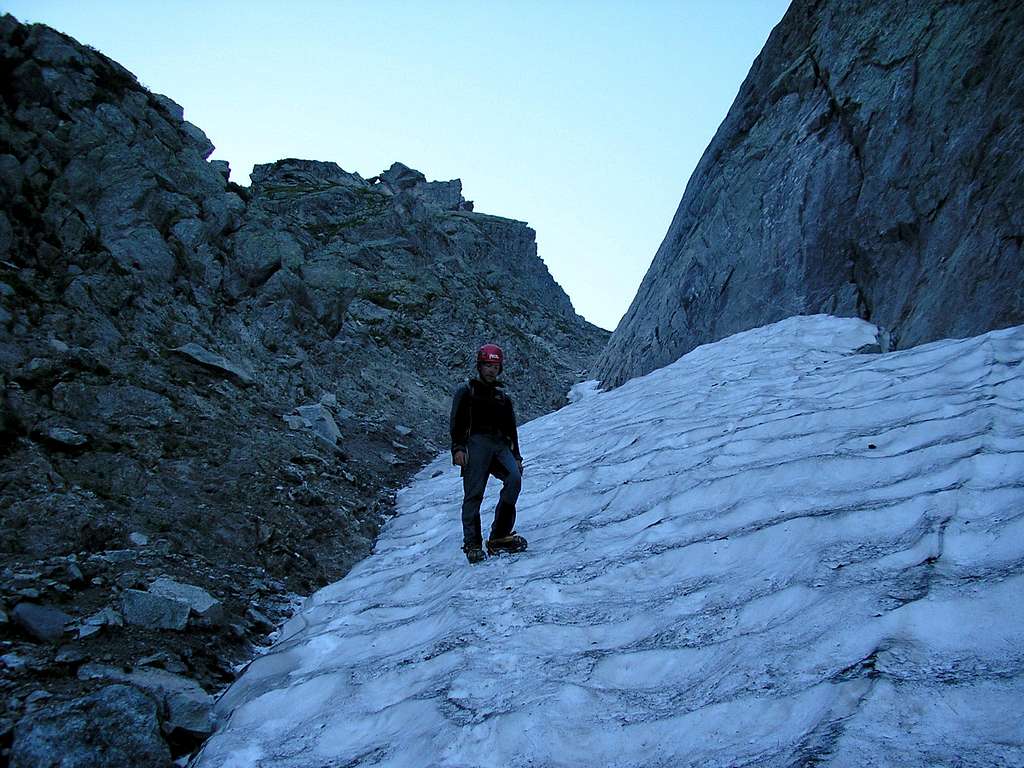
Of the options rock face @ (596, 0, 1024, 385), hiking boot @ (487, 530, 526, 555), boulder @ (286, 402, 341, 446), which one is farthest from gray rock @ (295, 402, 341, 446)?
rock face @ (596, 0, 1024, 385)

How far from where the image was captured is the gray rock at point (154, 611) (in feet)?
15.4

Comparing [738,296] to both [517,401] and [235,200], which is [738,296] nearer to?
[517,401]

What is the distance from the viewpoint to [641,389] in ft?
44.7

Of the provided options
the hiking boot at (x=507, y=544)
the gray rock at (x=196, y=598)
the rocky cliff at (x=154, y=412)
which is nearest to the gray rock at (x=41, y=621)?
the rocky cliff at (x=154, y=412)

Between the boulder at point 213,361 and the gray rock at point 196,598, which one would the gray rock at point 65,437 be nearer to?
the gray rock at point 196,598

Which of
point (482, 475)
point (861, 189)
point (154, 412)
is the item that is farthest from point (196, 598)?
point (861, 189)

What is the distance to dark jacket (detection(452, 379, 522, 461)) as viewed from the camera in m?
6.09

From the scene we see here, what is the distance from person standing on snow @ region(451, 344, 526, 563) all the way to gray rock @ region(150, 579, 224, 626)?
214 centimetres

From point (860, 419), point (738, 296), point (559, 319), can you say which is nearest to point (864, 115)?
point (738, 296)

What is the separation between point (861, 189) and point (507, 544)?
37.6 feet

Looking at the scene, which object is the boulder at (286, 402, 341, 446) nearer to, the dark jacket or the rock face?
the dark jacket

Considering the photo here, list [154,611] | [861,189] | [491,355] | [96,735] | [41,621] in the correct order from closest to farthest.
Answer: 1. [96,735]
2. [41,621]
3. [154,611]
4. [491,355]
5. [861,189]

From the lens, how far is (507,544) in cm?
613

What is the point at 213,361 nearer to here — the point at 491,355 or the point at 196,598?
the point at 196,598
